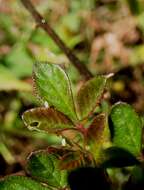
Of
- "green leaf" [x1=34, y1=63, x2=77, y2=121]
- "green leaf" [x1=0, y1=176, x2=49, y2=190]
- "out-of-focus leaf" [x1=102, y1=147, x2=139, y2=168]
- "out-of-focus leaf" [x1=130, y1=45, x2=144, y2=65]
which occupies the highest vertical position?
"green leaf" [x1=34, y1=63, x2=77, y2=121]

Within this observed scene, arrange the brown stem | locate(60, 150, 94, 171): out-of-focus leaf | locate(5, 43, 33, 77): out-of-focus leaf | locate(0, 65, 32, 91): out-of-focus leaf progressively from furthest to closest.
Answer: locate(5, 43, 33, 77): out-of-focus leaf, locate(0, 65, 32, 91): out-of-focus leaf, the brown stem, locate(60, 150, 94, 171): out-of-focus leaf

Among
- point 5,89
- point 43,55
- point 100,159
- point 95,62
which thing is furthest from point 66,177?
point 95,62

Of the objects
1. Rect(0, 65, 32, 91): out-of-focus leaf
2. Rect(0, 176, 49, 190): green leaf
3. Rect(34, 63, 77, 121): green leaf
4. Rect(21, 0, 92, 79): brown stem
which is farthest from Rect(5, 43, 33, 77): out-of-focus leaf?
Rect(0, 176, 49, 190): green leaf

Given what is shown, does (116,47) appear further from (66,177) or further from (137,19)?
(66,177)

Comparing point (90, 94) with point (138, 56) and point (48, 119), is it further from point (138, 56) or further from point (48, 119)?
point (138, 56)

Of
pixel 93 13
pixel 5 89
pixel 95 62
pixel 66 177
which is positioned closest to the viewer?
pixel 66 177

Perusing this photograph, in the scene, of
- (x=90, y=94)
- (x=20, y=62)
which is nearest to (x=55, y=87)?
(x=90, y=94)

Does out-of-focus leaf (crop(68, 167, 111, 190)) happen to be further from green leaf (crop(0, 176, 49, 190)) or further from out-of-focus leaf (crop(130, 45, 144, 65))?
out-of-focus leaf (crop(130, 45, 144, 65))
